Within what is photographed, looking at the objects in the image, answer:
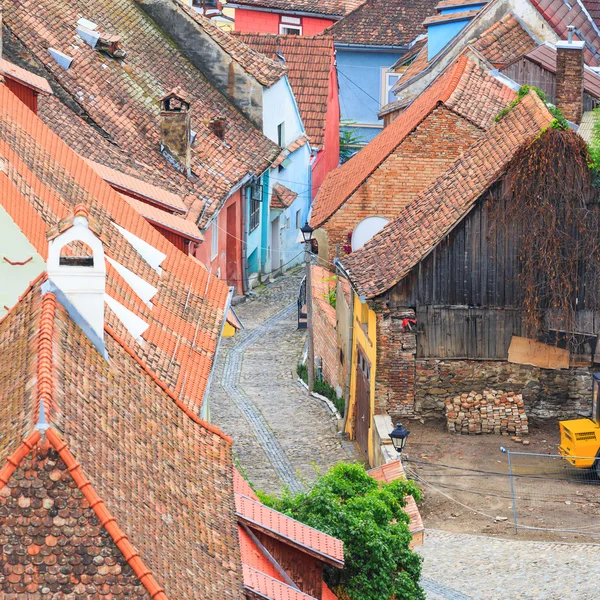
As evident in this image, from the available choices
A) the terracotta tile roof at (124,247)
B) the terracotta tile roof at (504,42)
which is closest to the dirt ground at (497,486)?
the terracotta tile roof at (124,247)

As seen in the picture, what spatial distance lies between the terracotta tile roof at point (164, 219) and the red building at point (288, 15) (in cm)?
3900

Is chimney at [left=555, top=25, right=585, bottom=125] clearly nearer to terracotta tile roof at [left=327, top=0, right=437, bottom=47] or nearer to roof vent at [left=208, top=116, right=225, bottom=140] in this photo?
roof vent at [left=208, top=116, right=225, bottom=140]

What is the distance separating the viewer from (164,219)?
27672mm

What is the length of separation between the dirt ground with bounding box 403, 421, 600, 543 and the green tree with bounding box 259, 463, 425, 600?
4.28m

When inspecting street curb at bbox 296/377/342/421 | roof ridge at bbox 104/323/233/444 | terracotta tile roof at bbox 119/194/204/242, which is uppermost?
terracotta tile roof at bbox 119/194/204/242

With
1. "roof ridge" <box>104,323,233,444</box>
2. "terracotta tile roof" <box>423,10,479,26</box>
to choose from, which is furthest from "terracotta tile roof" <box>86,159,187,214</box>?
"terracotta tile roof" <box>423,10,479,26</box>

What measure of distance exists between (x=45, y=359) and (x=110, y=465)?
1236 millimetres

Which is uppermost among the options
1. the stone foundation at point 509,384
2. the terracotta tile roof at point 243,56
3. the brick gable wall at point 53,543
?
the terracotta tile roof at point 243,56

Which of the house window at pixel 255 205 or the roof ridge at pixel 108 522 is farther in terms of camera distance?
the house window at pixel 255 205

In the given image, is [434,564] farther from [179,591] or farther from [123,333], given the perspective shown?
[179,591]

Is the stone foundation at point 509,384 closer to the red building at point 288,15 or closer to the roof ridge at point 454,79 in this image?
the roof ridge at point 454,79

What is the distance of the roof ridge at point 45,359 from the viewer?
476 inches

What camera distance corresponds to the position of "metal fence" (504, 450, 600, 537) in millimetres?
23922

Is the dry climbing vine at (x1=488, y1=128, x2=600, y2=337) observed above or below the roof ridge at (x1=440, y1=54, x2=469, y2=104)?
below
